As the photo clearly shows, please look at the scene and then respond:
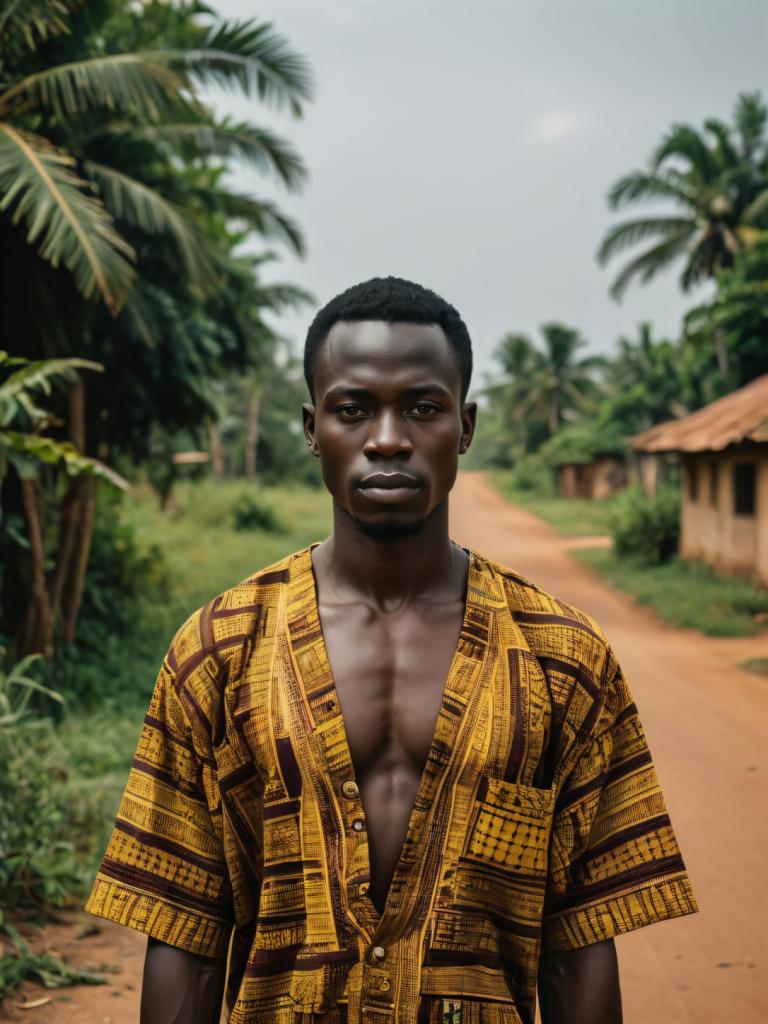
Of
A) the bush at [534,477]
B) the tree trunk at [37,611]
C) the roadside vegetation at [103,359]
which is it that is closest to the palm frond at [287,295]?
the roadside vegetation at [103,359]

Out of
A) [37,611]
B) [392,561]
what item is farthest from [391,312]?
[37,611]

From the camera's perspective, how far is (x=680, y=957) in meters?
4.00

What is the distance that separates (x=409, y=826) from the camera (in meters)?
1.47

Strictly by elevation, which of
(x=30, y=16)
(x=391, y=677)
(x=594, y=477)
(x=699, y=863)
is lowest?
(x=699, y=863)

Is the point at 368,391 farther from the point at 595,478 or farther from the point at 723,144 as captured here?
the point at 595,478

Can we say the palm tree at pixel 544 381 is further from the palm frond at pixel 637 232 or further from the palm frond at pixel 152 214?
the palm frond at pixel 152 214

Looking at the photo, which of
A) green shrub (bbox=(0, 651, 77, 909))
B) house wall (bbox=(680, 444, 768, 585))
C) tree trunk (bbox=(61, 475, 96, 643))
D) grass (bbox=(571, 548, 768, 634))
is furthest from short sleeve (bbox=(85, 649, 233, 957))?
house wall (bbox=(680, 444, 768, 585))

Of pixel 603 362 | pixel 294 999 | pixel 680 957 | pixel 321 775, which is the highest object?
pixel 603 362

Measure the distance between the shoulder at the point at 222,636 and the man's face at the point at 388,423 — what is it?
8.5 inches

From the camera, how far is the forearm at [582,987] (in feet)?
5.07

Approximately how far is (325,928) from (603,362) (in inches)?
1484

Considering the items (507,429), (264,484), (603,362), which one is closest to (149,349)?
(264,484)

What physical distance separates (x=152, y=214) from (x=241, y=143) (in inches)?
69.9

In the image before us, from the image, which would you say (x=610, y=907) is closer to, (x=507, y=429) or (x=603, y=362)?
(x=603, y=362)
